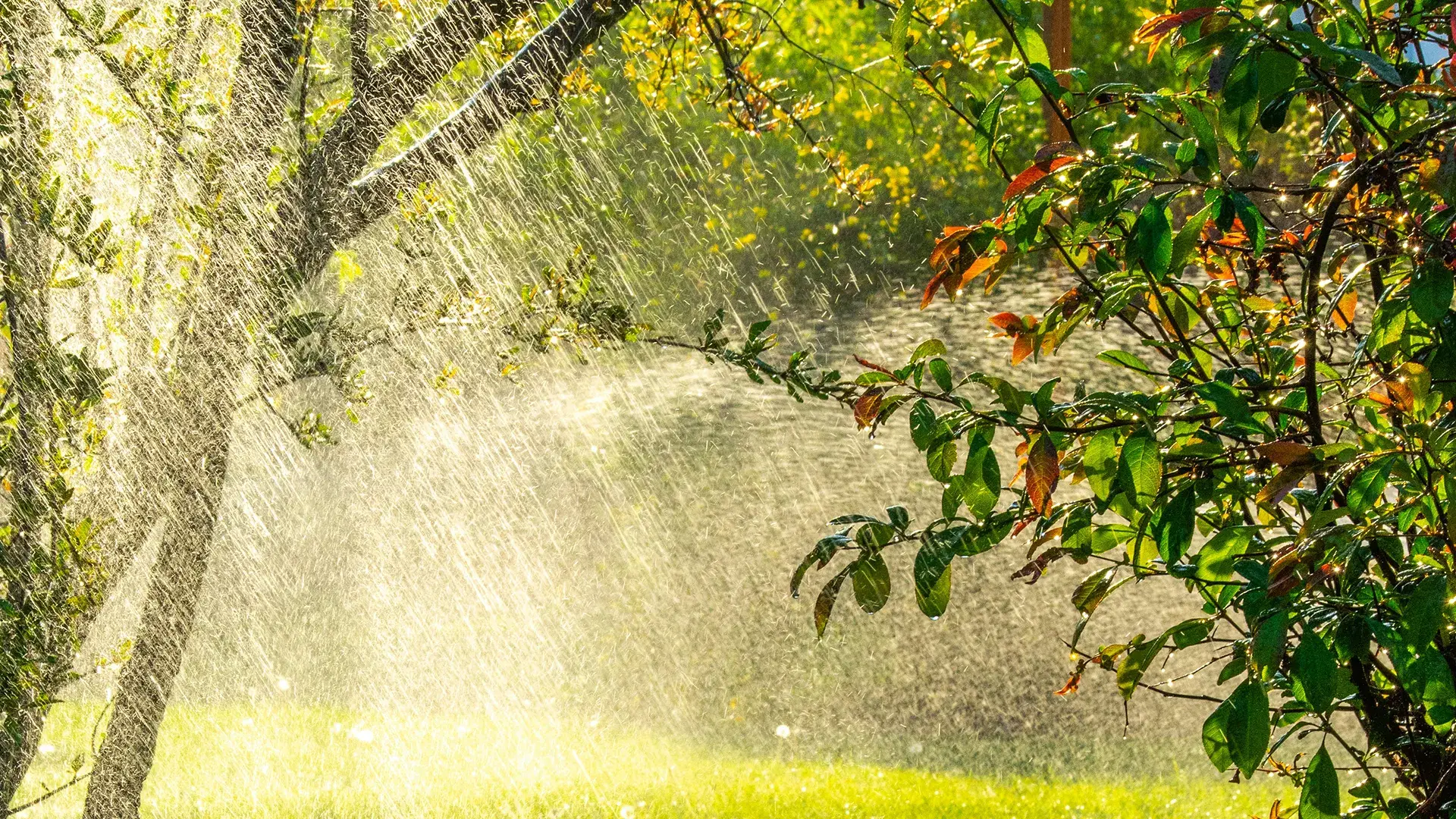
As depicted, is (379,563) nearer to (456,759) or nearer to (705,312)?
(456,759)

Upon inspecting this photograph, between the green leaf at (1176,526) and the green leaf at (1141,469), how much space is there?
36 millimetres

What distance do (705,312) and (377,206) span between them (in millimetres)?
8224

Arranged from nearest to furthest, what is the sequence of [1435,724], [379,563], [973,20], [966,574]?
[1435,724] < [966,574] < [379,563] < [973,20]

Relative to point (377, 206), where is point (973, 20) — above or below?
below

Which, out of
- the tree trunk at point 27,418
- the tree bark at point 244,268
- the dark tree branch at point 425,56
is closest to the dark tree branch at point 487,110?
the tree bark at point 244,268

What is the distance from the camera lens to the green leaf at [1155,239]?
0.95 meters

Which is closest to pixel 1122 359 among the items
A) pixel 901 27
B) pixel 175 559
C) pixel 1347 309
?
pixel 901 27

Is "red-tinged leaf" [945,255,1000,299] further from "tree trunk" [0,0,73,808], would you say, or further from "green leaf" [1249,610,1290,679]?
"tree trunk" [0,0,73,808]

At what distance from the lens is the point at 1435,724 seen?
3.31 feet

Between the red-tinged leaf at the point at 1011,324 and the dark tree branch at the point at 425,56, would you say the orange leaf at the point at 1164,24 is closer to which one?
the red-tinged leaf at the point at 1011,324

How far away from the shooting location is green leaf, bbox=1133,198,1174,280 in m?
0.95

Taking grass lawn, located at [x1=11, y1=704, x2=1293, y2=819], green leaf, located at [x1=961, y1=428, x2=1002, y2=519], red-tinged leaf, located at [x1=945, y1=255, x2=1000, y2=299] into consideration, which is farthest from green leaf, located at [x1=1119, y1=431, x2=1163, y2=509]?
grass lawn, located at [x1=11, y1=704, x2=1293, y2=819]

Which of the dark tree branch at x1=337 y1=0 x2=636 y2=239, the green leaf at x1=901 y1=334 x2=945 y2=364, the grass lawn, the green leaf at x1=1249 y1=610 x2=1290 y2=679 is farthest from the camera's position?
the grass lawn

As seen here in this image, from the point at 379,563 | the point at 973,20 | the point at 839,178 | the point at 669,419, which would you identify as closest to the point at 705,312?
the point at 669,419
